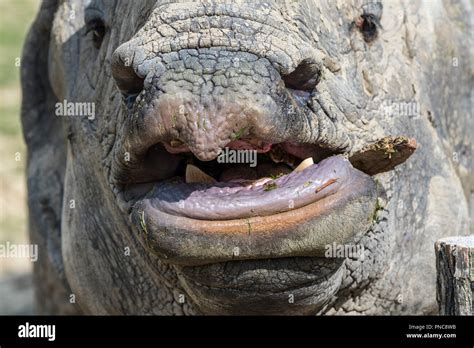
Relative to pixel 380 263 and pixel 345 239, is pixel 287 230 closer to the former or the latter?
pixel 345 239

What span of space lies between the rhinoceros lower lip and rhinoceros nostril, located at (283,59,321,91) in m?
0.28

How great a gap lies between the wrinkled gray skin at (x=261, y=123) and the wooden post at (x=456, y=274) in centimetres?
38

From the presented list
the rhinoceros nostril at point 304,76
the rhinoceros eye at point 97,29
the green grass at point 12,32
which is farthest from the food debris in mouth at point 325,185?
the green grass at point 12,32

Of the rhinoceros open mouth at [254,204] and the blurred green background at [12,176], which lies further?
the blurred green background at [12,176]

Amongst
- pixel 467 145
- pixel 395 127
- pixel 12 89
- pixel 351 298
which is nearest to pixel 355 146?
pixel 395 127

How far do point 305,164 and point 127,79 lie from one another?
26.3 inches

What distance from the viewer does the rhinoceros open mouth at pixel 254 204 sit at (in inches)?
162

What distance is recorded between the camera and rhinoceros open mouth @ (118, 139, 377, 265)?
4.11 metres

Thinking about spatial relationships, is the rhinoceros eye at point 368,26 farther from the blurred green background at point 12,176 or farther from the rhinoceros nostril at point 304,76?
the blurred green background at point 12,176

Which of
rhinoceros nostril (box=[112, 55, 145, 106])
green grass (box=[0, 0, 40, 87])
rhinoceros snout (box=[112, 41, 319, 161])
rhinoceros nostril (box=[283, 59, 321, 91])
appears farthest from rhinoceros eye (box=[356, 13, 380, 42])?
green grass (box=[0, 0, 40, 87])

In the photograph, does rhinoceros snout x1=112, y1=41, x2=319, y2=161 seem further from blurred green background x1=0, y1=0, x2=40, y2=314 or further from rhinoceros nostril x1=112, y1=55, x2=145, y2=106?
blurred green background x1=0, y1=0, x2=40, y2=314

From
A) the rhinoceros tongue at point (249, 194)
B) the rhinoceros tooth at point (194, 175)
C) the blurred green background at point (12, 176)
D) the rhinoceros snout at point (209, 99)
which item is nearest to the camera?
the rhinoceros snout at point (209, 99)

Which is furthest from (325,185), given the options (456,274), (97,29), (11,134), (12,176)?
(11,134)

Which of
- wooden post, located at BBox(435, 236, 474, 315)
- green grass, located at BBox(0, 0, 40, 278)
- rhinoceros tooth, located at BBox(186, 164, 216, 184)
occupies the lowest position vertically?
wooden post, located at BBox(435, 236, 474, 315)
